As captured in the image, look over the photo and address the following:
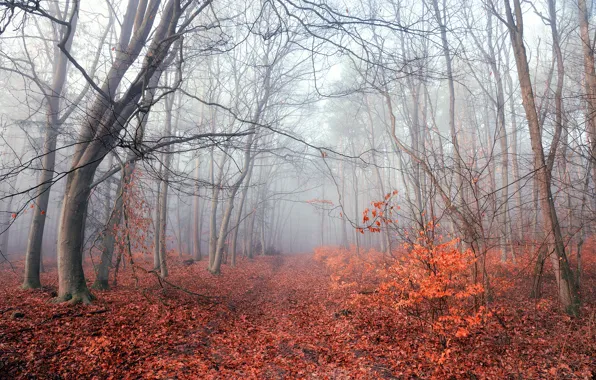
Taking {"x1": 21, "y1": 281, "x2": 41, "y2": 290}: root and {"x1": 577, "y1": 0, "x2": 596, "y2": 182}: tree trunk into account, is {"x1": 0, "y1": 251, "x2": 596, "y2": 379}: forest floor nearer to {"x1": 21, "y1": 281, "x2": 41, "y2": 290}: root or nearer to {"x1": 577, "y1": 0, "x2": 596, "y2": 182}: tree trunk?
{"x1": 21, "y1": 281, "x2": 41, "y2": 290}: root

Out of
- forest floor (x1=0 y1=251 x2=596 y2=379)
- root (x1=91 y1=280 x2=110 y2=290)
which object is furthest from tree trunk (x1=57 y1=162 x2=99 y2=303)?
root (x1=91 y1=280 x2=110 y2=290)

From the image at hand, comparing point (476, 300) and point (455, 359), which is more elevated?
point (476, 300)

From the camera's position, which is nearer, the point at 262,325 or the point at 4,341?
the point at 4,341

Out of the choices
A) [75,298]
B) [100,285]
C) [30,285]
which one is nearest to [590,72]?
[75,298]

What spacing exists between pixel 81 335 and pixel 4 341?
929mm

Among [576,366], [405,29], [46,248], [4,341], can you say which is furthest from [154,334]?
[46,248]

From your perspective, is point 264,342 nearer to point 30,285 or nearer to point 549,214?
point 549,214

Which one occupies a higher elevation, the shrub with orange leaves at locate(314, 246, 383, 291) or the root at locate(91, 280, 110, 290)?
the root at locate(91, 280, 110, 290)

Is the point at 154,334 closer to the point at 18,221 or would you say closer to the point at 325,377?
the point at 325,377

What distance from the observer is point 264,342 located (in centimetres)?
612

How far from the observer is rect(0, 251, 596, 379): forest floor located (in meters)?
4.50

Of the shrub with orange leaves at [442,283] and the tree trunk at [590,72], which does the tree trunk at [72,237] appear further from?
the tree trunk at [590,72]

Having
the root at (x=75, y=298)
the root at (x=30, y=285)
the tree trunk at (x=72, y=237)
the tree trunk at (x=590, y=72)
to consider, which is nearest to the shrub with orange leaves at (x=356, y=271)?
the tree trunk at (x=590, y=72)

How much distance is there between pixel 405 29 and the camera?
3975 mm
